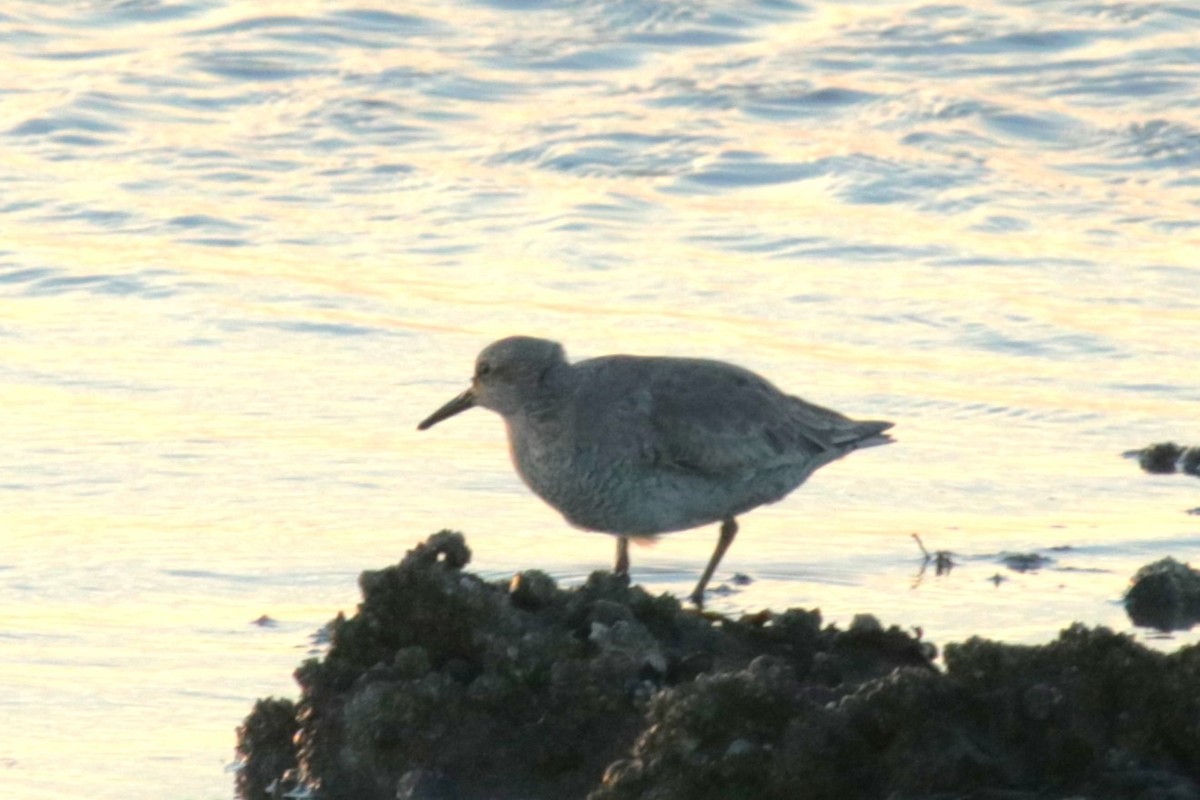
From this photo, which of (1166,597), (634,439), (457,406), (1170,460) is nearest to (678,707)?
(634,439)

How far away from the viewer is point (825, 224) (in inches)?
486

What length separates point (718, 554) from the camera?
754cm

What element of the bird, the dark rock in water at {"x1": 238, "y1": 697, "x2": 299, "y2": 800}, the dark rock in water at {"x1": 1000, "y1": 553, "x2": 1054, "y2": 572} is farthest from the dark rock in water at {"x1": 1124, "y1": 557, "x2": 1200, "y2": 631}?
the dark rock in water at {"x1": 238, "y1": 697, "x2": 299, "y2": 800}

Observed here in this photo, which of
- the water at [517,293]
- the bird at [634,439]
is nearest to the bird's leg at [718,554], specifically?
the bird at [634,439]

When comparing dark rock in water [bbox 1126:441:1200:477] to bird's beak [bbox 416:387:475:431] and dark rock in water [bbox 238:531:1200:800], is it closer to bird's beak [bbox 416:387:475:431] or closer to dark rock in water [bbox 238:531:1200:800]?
bird's beak [bbox 416:387:475:431]

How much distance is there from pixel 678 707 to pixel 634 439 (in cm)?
233

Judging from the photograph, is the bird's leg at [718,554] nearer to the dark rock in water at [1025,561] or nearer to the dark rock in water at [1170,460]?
the dark rock in water at [1025,561]

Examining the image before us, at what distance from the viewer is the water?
742cm

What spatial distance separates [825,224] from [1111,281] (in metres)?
1.64

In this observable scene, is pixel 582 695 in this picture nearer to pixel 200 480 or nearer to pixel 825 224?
pixel 200 480

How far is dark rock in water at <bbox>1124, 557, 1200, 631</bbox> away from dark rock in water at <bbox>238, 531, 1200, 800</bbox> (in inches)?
54.9

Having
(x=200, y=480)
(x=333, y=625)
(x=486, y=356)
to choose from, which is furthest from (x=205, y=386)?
(x=333, y=625)

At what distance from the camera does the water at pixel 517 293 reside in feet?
24.3

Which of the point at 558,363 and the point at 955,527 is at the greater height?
the point at 558,363
